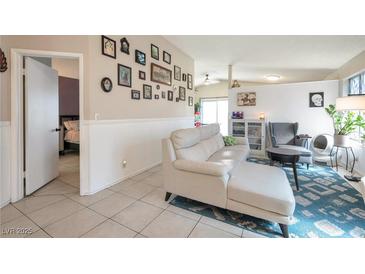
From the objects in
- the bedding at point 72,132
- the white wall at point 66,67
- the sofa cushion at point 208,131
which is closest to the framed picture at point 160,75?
the sofa cushion at point 208,131

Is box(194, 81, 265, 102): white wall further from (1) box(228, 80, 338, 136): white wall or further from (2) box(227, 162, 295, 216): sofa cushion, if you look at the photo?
(2) box(227, 162, 295, 216): sofa cushion

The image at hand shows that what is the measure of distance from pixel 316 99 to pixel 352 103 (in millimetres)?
1797

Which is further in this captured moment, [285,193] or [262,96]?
[262,96]

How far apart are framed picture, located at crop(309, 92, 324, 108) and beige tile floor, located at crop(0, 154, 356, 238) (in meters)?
4.22

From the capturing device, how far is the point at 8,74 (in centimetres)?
205

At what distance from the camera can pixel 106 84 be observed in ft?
8.18

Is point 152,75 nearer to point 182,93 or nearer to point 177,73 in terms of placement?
point 177,73

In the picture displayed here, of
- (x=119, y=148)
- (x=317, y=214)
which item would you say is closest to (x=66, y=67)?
(x=119, y=148)

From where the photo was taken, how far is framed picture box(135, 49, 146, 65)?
9.99 feet

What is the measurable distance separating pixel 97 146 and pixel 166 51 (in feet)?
8.68

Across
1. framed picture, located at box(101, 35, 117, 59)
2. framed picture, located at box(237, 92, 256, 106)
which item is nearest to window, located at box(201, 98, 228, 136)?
framed picture, located at box(237, 92, 256, 106)
